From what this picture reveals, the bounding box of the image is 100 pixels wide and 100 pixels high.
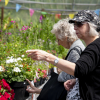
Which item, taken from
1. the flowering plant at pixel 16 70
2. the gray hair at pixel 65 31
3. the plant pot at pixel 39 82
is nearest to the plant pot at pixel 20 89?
the flowering plant at pixel 16 70

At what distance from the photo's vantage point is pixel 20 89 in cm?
221

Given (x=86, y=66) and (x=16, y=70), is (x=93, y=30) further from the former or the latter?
(x=16, y=70)

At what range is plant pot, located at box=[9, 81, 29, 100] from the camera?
7.07 feet

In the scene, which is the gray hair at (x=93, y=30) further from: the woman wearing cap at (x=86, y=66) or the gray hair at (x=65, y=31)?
the gray hair at (x=65, y=31)

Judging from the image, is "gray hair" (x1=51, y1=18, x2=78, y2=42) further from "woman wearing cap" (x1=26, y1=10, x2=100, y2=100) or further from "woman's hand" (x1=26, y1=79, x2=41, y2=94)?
"woman wearing cap" (x1=26, y1=10, x2=100, y2=100)

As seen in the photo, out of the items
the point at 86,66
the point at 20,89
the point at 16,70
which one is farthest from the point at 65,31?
the point at 86,66

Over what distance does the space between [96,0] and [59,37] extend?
7171mm

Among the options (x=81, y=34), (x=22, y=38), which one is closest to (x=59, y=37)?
(x=81, y=34)

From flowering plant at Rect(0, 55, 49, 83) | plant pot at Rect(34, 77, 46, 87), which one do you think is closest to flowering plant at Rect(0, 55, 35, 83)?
flowering plant at Rect(0, 55, 49, 83)

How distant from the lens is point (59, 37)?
6.83 ft

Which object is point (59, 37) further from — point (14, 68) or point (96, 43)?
point (96, 43)

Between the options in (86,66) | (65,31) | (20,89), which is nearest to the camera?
(86,66)

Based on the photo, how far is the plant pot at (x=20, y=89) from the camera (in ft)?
7.07

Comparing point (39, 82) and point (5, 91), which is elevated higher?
point (5, 91)
